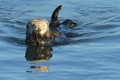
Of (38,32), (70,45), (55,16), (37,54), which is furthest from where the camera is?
(55,16)

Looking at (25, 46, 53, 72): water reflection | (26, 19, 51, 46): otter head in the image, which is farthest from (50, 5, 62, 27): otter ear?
(25, 46, 53, 72): water reflection

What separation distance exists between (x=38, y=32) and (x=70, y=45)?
87 centimetres

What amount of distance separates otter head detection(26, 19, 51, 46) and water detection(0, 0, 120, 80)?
211 mm

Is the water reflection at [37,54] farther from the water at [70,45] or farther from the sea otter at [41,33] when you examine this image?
the sea otter at [41,33]

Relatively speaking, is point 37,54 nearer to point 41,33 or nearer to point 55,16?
point 41,33

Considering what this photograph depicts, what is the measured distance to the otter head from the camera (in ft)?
34.7

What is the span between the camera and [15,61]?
31.5 feet

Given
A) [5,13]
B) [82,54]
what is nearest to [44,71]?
[82,54]

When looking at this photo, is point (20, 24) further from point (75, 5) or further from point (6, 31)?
point (75, 5)

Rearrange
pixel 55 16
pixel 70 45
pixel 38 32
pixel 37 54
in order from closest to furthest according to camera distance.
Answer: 1. pixel 37 54
2. pixel 38 32
3. pixel 70 45
4. pixel 55 16

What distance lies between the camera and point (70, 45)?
1112 cm

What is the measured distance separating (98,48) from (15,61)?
2078 millimetres

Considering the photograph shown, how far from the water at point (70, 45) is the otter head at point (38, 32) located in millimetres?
211

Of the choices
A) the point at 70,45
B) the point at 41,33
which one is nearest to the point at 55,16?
the point at 70,45
